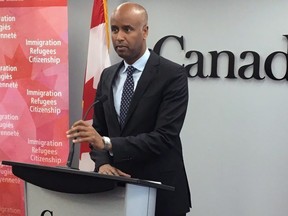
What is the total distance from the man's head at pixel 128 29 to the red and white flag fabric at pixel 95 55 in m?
1.69

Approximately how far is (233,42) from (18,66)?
5.83 feet

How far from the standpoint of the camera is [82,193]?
55.1 inches

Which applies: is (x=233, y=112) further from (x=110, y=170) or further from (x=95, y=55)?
(x=110, y=170)

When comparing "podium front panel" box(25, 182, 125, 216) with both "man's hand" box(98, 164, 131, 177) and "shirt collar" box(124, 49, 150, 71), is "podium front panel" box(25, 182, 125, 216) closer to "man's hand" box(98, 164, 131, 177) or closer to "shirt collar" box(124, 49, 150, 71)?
"man's hand" box(98, 164, 131, 177)

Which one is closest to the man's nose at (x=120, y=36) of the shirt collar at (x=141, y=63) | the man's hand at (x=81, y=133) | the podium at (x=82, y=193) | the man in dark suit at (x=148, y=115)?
the man in dark suit at (x=148, y=115)

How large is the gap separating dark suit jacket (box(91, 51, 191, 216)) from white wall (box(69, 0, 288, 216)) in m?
1.62

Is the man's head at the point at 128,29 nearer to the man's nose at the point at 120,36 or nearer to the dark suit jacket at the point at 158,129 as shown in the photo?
the man's nose at the point at 120,36

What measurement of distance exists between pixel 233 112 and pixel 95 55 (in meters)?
1.20

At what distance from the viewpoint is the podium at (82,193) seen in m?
1.36

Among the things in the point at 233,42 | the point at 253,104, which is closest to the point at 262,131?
the point at 253,104

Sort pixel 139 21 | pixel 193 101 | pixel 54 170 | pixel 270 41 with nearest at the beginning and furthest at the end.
A: pixel 54 170
pixel 139 21
pixel 270 41
pixel 193 101

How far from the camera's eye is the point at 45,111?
3568 millimetres

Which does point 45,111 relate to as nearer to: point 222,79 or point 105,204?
point 222,79

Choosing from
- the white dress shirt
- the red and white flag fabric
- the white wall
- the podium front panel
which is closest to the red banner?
the red and white flag fabric
